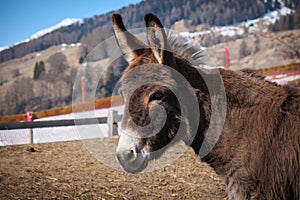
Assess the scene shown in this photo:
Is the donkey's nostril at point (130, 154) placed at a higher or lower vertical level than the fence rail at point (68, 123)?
higher

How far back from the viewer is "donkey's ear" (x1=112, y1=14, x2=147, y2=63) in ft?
11.9

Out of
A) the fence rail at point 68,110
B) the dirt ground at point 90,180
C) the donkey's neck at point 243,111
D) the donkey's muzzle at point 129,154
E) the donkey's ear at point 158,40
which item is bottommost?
the dirt ground at point 90,180

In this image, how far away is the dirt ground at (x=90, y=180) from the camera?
6035 millimetres

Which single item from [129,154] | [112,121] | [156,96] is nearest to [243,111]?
[156,96]

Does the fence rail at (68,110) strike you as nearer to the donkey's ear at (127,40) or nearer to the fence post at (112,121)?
the fence post at (112,121)

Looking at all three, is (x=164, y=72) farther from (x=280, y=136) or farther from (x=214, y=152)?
(x=280, y=136)

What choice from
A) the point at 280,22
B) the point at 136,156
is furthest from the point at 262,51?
the point at 136,156

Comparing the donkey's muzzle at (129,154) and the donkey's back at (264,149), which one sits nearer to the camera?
the donkey's back at (264,149)

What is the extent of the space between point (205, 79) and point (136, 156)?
1.00 meters

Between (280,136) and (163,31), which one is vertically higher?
(163,31)

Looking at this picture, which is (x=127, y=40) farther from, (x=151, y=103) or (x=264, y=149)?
(x=264, y=149)

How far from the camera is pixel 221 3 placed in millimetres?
Result: 178750

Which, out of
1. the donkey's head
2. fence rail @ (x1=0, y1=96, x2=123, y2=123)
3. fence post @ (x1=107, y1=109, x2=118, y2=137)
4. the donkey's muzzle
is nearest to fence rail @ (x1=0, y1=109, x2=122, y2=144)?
fence post @ (x1=107, y1=109, x2=118, y2=137)

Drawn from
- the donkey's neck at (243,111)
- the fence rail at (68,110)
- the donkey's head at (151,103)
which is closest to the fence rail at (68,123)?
the fence rail at (68,110)
